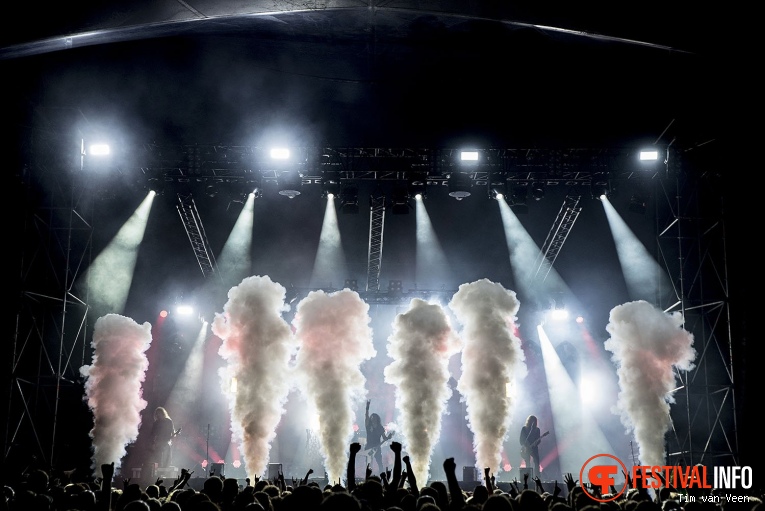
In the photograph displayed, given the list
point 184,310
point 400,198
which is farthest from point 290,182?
point 184,310

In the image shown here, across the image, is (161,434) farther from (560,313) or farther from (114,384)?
(560,313)

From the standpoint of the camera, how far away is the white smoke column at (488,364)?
61.9 ft

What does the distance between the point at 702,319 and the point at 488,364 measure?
5985mm

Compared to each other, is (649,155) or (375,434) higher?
(649,155)

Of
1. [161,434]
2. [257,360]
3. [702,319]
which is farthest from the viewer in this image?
[161,434]

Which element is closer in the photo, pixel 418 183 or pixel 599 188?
pixel 418 183

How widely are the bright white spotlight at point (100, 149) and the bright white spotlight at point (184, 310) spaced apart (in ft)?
31.0

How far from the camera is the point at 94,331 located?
20500 millimetres

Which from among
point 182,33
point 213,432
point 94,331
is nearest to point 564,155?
point 182,33

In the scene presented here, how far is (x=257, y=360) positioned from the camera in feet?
62.5

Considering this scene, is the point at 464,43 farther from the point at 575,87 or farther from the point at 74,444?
the point at 74,444

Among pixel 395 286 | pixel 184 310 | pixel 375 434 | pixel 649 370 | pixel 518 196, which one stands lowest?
pixel 375 434

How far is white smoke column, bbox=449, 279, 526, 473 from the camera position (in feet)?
61.9

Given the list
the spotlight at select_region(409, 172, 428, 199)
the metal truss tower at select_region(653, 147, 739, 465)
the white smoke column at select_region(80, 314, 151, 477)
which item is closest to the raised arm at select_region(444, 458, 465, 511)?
the metal truss tower at select_region(653, 147, 739, 465)
